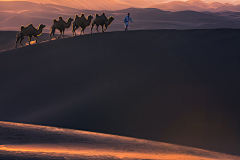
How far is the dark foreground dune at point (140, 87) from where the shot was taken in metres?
5.22

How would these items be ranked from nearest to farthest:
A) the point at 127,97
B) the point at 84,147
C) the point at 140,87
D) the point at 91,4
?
1. the point at 84,147
2. the point at 127,97
3. the point at 140,87
4. the point at 91,4

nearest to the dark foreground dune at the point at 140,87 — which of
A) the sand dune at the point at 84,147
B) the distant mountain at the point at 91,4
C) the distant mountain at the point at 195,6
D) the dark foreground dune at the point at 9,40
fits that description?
the sand dune at the point at 84,147

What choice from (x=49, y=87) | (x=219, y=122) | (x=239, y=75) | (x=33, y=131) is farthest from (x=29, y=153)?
(x=239, y=75)

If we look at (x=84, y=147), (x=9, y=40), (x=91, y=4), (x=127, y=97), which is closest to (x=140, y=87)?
(x=127, y=97)

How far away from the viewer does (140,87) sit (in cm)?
665

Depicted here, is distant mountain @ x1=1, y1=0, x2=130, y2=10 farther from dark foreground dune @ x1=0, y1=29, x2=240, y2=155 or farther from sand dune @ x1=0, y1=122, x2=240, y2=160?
sand dune @ x1=0, y1=122, x2=240, y2=160

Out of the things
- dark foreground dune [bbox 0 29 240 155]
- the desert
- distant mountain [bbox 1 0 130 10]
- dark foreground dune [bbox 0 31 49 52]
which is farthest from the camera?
distant mountain [bbox 1 0 130 10]

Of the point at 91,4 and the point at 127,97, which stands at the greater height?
the point at 91,4

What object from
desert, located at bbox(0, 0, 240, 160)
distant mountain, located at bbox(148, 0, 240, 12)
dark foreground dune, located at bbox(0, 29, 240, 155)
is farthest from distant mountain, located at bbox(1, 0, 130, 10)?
desert, located at bbox(0, 0, 240, 160)

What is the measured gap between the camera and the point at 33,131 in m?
4.49

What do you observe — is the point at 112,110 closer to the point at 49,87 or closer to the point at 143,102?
the point at 143,102

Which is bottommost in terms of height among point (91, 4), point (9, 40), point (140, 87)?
point (140, 87)

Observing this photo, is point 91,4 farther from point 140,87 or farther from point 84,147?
point 84,147

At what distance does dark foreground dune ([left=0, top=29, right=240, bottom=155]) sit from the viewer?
5223mm
